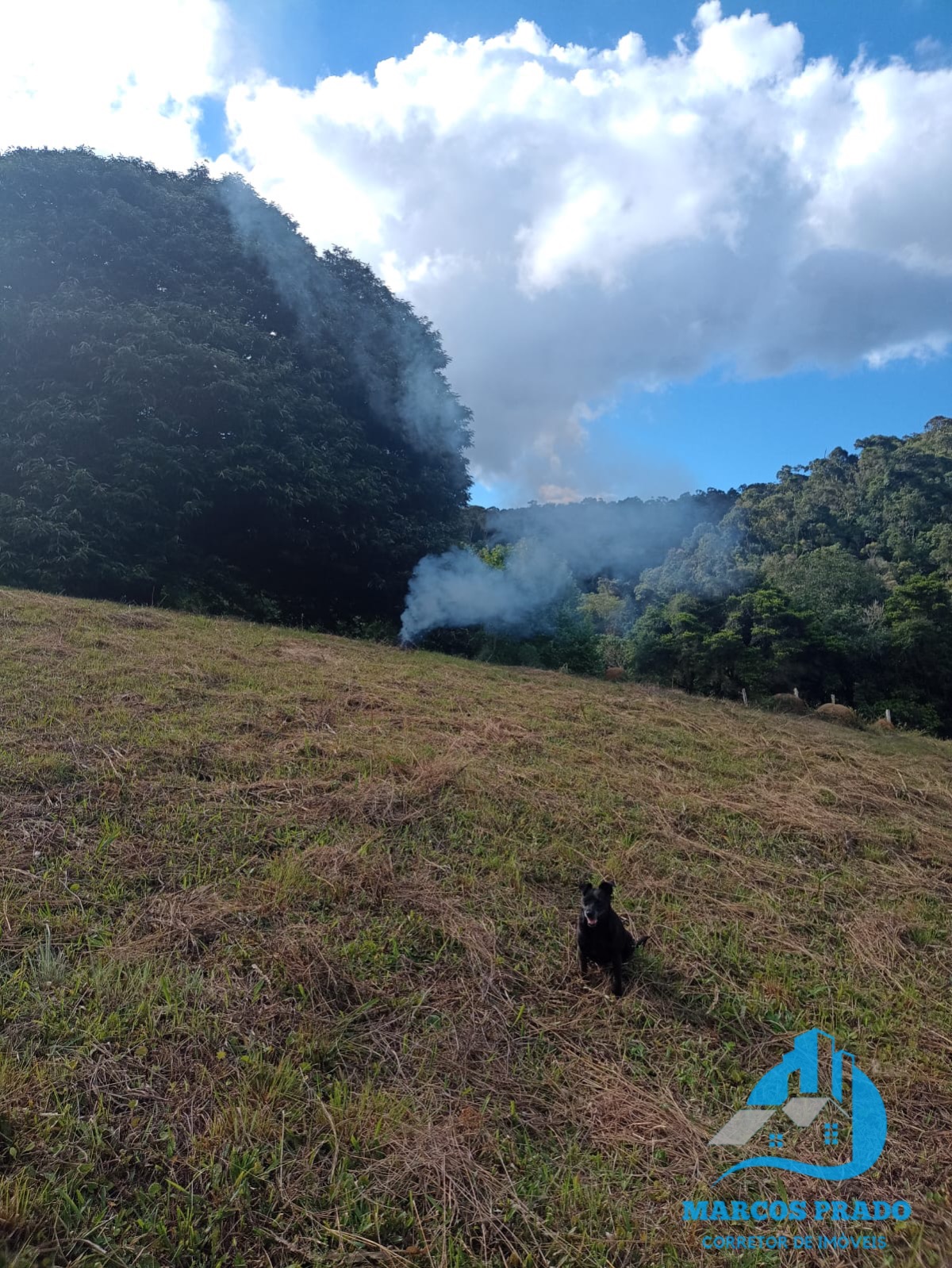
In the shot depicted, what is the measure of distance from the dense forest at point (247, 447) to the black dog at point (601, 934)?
43.0 ft

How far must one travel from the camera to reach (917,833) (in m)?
6.26

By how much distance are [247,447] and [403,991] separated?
14390 millimetres

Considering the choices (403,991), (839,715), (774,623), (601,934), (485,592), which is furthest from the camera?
→ (774,623)

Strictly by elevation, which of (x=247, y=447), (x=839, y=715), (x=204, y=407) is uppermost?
(x=204, y=407)

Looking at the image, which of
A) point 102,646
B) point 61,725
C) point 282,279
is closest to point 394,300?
point 282,279

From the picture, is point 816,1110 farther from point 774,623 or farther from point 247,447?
point 774,623

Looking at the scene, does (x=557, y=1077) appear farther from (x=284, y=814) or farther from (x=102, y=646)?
(x=102, y=646)

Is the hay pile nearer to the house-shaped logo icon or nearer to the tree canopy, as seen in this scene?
the tree canopy

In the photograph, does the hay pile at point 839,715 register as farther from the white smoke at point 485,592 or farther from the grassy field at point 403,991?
the grassy field at point 403,991

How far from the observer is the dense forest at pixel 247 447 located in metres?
13.8

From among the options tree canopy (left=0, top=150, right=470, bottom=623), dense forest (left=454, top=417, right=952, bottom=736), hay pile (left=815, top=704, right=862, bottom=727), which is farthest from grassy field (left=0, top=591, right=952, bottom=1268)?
dense forest (left=454, top=417, right=952, bottom=736)

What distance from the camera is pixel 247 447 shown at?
49.9 feet

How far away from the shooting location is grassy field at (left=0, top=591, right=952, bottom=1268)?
6.99 feet

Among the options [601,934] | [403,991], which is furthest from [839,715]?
[403,991]
